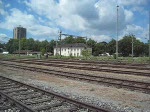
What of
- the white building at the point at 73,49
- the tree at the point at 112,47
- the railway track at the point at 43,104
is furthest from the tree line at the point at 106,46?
the railway track at the point at 43,104

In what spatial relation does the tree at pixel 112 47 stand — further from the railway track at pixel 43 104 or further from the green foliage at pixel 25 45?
the railway track at pixel 43 104

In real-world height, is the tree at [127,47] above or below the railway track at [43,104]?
above

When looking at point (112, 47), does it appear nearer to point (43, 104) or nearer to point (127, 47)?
point (127, 47)

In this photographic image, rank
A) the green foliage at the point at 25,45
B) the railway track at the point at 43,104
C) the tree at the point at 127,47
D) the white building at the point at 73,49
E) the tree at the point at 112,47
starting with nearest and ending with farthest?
the railway track at the point at 43,104 < the tree at the point at 127,47 < the tree at the point at 112,47 < the white building at the point at 73,49 < the green foliage at the point at 25,45

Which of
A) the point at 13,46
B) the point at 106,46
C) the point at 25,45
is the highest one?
the point at 25,45

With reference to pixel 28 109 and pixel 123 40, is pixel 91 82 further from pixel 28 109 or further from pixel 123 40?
pixel 123 40

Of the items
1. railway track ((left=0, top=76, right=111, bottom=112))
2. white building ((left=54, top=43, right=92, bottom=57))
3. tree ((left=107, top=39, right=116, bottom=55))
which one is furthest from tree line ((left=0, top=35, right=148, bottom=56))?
railway track ((left=0, top=76, right=111, bottom=112))

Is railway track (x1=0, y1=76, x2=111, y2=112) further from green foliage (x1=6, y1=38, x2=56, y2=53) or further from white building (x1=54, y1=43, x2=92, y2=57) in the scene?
green foliage (x1=6, y1=38, x2=56, y2=53)

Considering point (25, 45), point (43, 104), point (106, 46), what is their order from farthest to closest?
point (25, 45), point (106, 46), point (43, 104)

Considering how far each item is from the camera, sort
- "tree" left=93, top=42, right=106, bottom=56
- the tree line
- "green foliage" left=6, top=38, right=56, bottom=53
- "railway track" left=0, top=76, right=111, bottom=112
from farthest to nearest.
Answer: "green foliage" left=6, top=38, right=56, bottom=53 < "tree" left=93, top=42, right=106, bottom=56 < the tree line < "railway track" left=0, top=76, right=111, bottom=112

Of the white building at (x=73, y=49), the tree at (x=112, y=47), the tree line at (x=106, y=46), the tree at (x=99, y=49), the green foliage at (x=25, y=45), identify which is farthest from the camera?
the green foliage at (x=25, y=45)

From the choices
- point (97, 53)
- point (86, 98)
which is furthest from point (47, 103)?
point (97, 53)

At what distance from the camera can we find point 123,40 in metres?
121

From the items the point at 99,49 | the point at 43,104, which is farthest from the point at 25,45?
the point at 43,104
